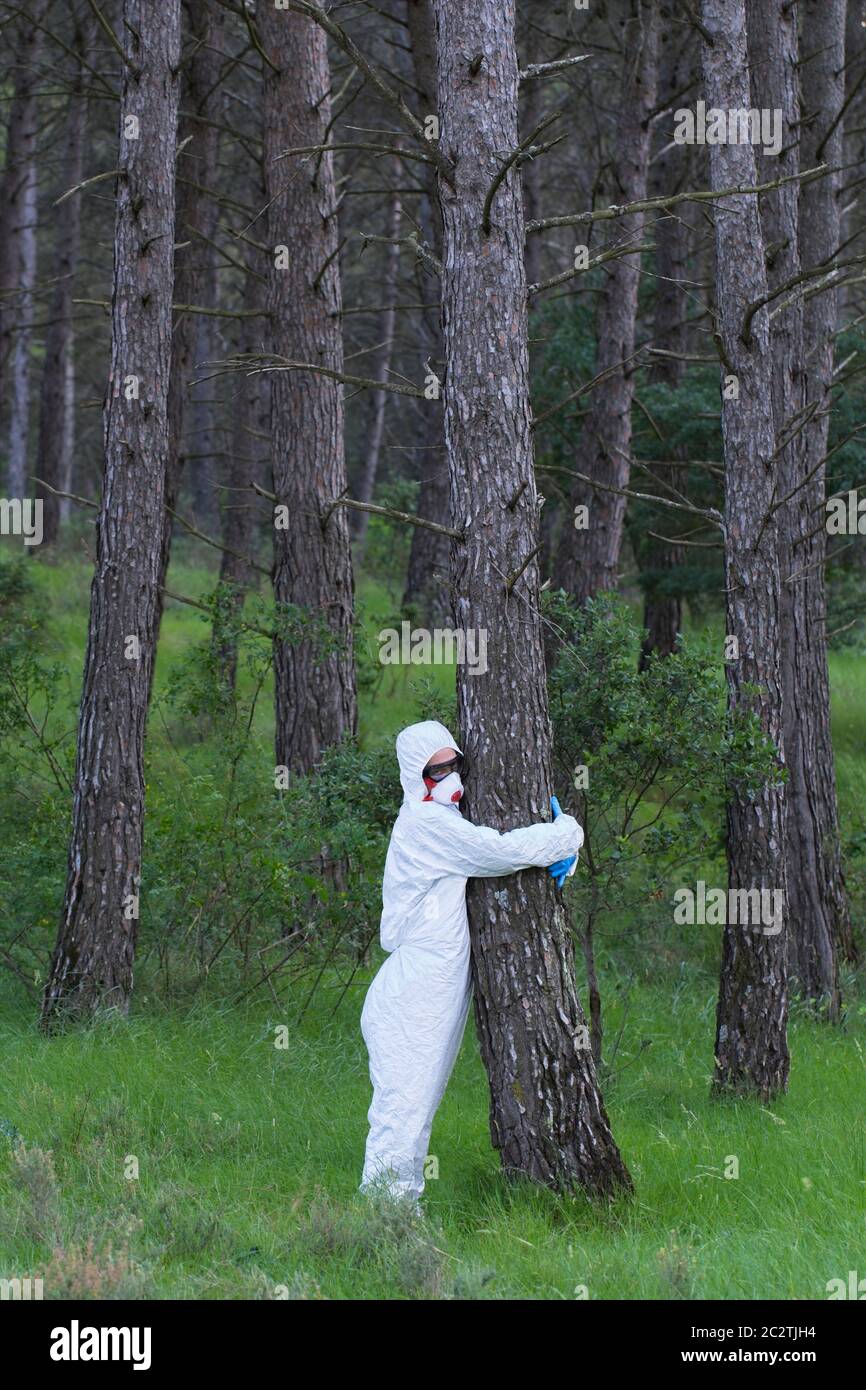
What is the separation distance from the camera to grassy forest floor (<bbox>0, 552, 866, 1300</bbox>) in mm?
5453

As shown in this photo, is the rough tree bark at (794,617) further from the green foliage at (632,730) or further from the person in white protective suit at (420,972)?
the person in white protective suit at (420,972)

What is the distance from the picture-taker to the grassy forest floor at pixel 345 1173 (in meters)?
5.45

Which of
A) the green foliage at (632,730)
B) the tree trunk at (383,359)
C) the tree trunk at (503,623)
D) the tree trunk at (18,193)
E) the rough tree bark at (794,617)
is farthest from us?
the tree trunk at (383,359)

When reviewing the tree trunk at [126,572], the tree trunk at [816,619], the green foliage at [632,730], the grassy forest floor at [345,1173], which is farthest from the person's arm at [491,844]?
the tree trunk at [816,619]

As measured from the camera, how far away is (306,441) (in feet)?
36.5

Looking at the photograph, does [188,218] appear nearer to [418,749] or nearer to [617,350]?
[617,350]

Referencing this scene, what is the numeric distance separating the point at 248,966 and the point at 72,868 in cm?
139

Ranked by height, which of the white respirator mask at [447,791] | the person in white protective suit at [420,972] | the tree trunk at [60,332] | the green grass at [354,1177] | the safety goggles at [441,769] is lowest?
the green grass at [354,1177]

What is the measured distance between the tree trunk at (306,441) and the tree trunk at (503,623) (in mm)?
4472

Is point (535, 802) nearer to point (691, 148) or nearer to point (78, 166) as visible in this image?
point (691, 148)

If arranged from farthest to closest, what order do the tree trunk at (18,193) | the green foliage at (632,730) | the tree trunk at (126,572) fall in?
the tree trunk at (18,193) < the tree trunk at (126,572) < the green foliage at (632,730)

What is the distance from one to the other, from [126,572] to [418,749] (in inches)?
133

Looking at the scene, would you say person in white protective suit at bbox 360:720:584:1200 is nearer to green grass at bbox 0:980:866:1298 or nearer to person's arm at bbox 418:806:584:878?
person's arm at bbox 418:806:584:878

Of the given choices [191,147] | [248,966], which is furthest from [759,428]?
[191,147]
